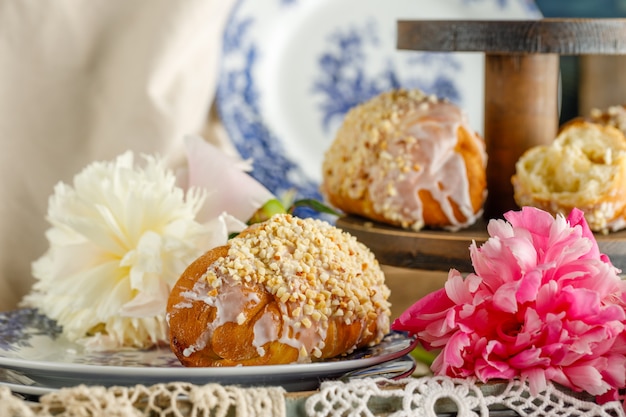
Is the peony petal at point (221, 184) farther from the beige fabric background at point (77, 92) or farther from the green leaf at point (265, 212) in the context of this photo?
the beige fabric background at point (77, 92)

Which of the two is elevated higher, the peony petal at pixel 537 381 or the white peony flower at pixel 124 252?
the white peony flower at pixel 124 252

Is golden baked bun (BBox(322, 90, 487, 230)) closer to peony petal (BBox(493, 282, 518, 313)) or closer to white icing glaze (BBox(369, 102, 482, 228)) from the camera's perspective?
white icing glaze (BBox(369, 102, 482, 228))

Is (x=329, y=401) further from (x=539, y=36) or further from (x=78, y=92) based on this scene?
(x=78, y=92)

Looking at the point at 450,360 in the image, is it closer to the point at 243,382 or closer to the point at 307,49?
the point at 243,382

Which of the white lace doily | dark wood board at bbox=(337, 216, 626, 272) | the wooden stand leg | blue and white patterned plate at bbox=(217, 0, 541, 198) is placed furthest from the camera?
blue and white patterned plate at bbox=(217, 0, 541, 198)

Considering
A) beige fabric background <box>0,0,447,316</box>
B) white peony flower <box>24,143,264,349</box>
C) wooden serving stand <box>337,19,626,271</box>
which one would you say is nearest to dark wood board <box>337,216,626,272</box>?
wooden serving stand <box>337,19,626,271</box>

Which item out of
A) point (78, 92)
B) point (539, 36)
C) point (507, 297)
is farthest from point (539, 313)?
point (78, 92)

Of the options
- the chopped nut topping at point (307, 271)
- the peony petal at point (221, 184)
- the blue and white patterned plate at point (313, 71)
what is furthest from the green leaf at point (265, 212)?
the blue and white patterned plate at point (313, 71)

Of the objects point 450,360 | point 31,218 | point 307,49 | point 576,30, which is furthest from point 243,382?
point 307,49
